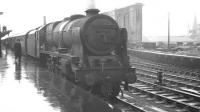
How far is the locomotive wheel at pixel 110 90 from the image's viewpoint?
1016cm

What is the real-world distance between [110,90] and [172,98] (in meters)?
2.16

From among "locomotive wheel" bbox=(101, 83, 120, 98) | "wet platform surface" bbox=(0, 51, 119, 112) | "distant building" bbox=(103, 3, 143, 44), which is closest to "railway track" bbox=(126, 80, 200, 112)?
"locomotive wheel" bbox=(101, 83, 120, 98)

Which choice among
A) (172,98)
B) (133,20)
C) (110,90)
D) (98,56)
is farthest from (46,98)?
(133,20)

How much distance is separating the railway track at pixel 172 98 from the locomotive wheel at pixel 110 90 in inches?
45.9

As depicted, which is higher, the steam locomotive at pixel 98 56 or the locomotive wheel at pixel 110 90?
the steam locomotive at pixel 98 56

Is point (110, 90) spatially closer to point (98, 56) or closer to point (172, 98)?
point (98, 56)

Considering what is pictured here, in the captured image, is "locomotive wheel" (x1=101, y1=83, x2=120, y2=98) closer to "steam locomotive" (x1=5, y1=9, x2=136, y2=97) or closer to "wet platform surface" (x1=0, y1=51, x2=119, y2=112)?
"steam locomotive" (x1=5, y1=9, x2=136, y2=97)

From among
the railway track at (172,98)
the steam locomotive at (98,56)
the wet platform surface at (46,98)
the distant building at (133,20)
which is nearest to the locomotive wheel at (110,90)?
the steam locomotive at (98,56)

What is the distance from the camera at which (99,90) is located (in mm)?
10586

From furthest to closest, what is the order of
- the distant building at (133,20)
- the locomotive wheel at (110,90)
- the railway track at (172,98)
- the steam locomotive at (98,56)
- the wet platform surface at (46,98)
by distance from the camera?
the distant building at (133,20) → the locomotive wheel at (110,90) → the steam locomotive at (98,56) → the railway track at (172,98) → the wet platform surface at (46,98)

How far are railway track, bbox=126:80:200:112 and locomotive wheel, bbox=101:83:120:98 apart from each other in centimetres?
117

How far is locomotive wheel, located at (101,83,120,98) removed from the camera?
10.2 meters

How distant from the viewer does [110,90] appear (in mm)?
10312

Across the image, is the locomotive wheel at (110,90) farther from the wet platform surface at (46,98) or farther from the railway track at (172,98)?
the railway track at (172,98)
